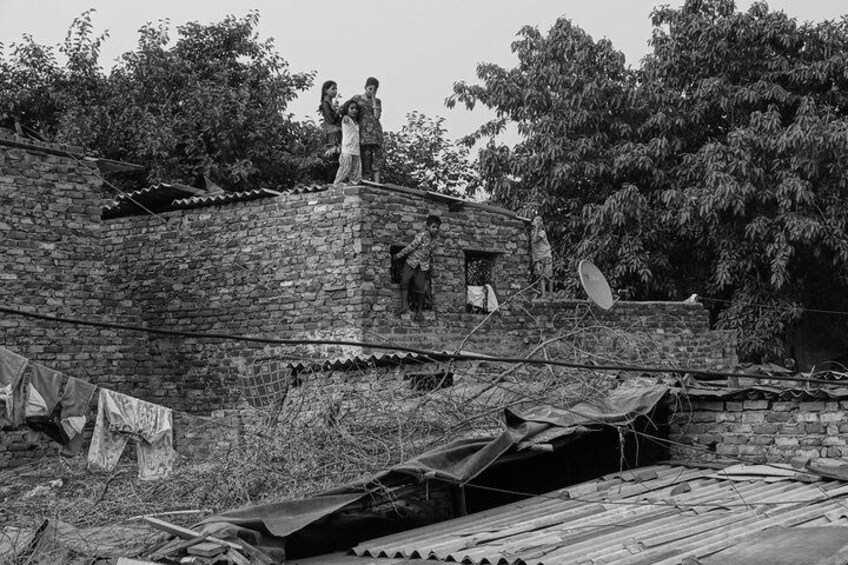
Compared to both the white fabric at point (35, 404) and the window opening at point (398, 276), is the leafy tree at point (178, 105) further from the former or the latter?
the white fabric at point (35, 404)

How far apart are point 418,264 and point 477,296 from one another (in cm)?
134

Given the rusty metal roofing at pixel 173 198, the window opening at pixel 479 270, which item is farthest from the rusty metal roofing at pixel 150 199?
the window opening at pixel 479 270

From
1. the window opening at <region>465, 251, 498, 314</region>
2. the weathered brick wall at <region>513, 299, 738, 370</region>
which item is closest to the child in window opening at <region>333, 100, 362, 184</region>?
the window opening at <region>465, 251, 498, 314</region>

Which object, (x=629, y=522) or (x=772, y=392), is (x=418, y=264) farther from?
(x=629, y=522)

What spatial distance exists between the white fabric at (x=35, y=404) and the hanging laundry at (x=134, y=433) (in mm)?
449

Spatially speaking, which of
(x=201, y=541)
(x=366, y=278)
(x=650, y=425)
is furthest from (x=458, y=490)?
(x=366, y=278)

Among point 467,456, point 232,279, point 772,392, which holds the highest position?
point 232,279

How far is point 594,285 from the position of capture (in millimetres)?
13398

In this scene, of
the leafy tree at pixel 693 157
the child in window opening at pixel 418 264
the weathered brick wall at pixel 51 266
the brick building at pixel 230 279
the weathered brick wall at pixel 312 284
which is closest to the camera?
the weathered brick wall at pixel 51 266

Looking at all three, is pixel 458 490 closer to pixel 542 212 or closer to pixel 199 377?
pixel 199 377

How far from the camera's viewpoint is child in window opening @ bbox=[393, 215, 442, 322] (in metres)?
13.7

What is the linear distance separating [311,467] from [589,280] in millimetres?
5761

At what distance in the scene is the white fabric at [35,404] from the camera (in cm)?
958

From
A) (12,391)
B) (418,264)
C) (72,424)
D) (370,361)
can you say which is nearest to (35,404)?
(12,391)
